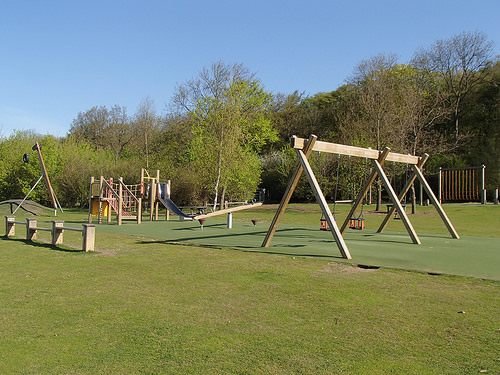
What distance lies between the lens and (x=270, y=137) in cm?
3941

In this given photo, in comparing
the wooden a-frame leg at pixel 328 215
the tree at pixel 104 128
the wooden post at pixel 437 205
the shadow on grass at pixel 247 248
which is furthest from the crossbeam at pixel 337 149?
the tree at pixel 104 128

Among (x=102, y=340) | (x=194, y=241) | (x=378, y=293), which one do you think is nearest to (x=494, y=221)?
(x=194, y=241)

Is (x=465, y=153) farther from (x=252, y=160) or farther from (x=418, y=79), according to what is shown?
(x=252, y=160)

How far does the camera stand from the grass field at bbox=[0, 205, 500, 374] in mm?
3598

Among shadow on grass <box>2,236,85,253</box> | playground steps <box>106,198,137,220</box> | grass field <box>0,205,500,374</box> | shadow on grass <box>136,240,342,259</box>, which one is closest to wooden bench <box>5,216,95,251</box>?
shadow on grass <box>2,236,85,253</box>

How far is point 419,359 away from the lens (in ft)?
11.9

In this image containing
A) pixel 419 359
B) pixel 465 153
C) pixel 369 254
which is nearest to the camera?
pixel 419 359

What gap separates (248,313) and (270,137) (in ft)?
115

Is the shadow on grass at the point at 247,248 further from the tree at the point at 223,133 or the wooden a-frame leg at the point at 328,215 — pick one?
the tree at the point at 223,133

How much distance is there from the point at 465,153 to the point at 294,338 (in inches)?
1520

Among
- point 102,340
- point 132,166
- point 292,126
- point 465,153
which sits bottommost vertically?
point 102,340

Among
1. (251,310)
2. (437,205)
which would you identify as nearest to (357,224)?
(437,205)

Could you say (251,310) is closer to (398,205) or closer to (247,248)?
(247,248)

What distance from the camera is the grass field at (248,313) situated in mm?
3598
